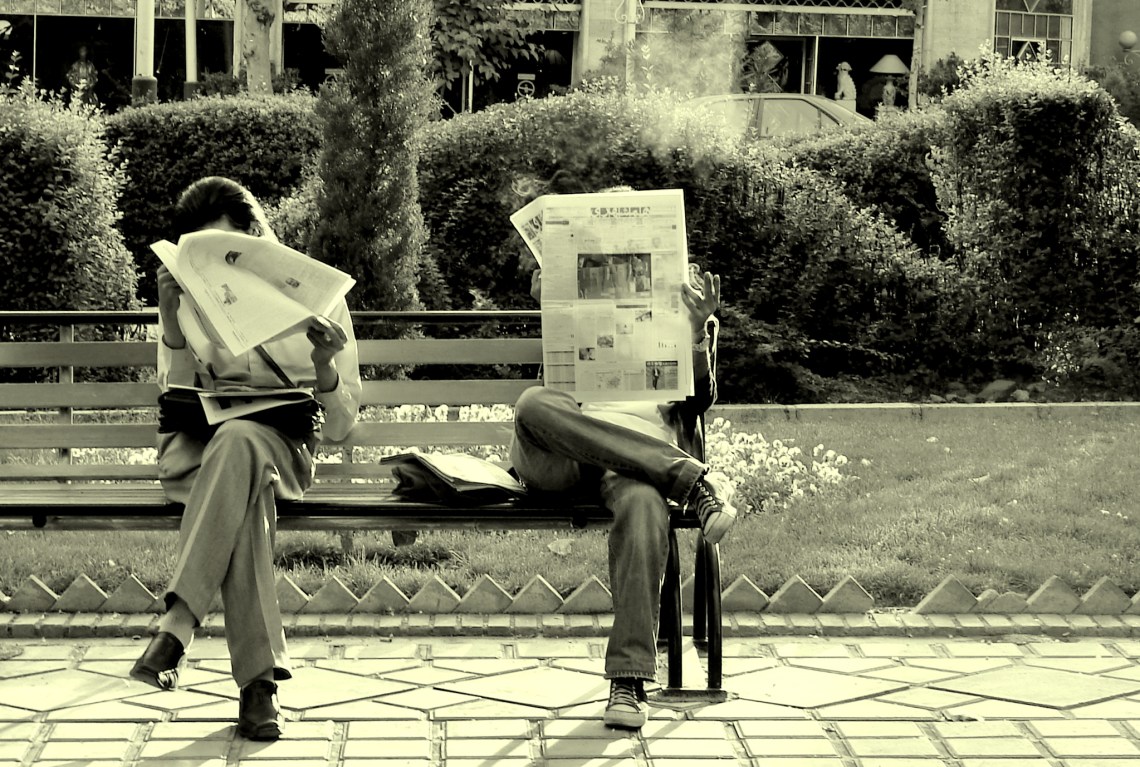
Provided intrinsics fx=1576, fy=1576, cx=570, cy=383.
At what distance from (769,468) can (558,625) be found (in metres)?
1.79

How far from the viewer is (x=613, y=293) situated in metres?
4.42

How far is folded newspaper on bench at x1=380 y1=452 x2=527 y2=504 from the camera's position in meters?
4.36

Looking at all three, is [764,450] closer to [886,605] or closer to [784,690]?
[886,605]

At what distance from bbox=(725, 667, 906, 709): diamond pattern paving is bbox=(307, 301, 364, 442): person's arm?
4.35 feet

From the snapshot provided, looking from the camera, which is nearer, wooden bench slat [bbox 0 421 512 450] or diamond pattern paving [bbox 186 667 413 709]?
diamond pattern paving [bbox 186 667 413 709]

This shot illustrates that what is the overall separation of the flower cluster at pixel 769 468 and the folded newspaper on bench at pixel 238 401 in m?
2.35

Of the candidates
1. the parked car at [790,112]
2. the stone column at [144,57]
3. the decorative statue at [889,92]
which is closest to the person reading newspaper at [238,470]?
the parked car at [790,112]

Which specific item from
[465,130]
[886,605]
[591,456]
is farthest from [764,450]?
[465,130]

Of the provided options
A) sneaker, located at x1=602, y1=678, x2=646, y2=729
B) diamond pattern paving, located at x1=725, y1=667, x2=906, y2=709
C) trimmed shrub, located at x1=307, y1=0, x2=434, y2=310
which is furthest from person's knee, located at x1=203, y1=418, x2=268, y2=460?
trimmed shrub, located at x1=307, y1=0, x2=434, y2=310

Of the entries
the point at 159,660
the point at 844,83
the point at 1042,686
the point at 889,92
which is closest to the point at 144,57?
the point at 889,92

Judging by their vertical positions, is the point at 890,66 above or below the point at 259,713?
above

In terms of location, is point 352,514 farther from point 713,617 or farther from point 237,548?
point 713,617

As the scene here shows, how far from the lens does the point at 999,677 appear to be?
179 inches

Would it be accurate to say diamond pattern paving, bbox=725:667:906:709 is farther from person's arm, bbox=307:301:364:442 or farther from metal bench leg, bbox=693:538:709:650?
person's arm, bbox=307:301:364:442
